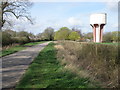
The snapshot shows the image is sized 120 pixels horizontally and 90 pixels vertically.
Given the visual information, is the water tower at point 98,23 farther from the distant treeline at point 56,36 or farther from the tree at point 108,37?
the distant treeline at point 56,36

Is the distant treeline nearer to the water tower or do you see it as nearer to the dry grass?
the dry grass

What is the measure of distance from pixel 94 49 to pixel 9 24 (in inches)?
772

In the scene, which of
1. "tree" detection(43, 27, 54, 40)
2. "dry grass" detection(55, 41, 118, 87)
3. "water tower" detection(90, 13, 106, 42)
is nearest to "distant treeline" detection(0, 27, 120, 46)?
"tree" detection(43, 27, 54, 40)

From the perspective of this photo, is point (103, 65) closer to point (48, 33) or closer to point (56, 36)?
point (56, 36)

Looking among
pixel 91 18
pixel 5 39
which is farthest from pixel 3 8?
pixel 91 18

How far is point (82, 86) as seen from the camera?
5176 millimetres

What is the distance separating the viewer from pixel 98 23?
51750 mm

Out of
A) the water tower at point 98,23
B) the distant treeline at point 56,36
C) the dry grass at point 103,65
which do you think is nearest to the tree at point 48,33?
the distant treeline at point 56,36

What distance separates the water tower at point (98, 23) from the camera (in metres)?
51.2

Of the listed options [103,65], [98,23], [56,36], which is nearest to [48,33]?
[56,36]

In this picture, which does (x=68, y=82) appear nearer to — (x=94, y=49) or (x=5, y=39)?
(x=94, y=49)

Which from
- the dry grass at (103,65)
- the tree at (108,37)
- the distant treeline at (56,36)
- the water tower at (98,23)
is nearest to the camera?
the dry grass at (103,65)

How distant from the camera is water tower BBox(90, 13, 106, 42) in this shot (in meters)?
51.2

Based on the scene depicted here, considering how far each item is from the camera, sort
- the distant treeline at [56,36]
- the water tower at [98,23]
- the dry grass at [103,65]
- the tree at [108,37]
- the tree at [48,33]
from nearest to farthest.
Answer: the dry grass at [103,65] < the distant treeline at [56,36] < the tree at [108,37] < the water tower at [98,23] < the tree at [48,33]
